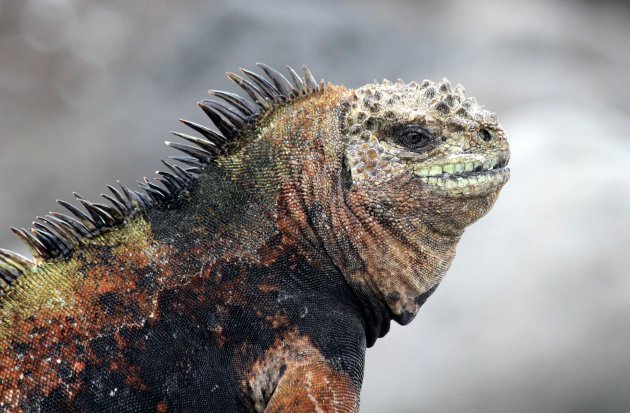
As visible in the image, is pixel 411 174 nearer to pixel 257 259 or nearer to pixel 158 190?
pixel 257 259

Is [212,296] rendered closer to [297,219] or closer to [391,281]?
[297,219]

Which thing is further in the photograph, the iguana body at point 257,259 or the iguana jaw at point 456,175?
the iguana jaw at point 456,175

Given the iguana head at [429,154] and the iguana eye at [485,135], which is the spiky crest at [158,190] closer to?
the iguana head at [429,154]

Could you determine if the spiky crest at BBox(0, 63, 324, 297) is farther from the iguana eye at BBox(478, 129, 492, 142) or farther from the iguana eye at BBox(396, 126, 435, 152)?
the iguana eye at BBox(478, 129, 492, 142)

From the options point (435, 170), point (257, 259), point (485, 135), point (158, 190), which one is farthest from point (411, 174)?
point (158, 190)

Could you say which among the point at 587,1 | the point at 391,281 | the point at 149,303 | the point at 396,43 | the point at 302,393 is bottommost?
the point at 302,393

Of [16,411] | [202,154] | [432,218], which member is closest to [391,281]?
[432,218]

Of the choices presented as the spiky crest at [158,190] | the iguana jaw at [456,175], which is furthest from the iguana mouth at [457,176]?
the spiky crest at [158,190]

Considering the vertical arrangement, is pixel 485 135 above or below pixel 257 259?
above
